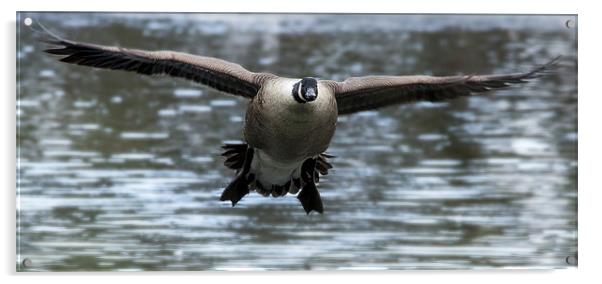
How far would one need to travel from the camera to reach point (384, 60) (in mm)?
7078

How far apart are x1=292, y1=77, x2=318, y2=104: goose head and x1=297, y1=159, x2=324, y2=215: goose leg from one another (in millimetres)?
827

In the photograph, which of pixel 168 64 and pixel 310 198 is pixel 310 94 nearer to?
pixel 168 64

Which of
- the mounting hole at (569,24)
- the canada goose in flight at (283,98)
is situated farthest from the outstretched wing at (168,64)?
the mounting hole at (569,24)

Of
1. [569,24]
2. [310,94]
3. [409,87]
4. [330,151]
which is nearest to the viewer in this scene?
[310,94]

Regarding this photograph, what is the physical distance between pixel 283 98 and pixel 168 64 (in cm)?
60

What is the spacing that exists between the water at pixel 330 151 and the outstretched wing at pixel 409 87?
0.41 meters

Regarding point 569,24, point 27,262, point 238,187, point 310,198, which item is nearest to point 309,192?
point 310,198

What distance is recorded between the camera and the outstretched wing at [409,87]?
248 inches

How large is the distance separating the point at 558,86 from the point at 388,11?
3.08 ft

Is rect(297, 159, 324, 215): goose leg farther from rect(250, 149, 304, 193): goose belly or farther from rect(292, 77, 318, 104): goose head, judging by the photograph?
rect(292, 77, 318, 104): goose head

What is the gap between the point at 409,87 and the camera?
6375mm

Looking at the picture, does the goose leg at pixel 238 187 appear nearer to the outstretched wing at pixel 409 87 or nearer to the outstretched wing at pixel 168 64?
the outstretched wing at pixel 168 64

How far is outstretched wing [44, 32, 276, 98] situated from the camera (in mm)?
6008

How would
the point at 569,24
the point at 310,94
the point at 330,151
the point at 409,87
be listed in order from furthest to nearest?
the point at 330,151 → the point at 569,24 → the point at 409,87 → the point at 310,94
